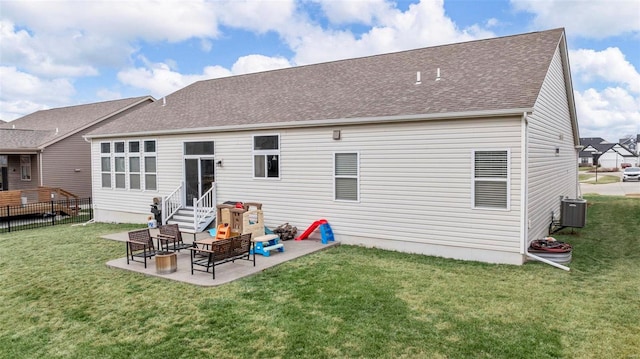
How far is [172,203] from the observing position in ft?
45.3

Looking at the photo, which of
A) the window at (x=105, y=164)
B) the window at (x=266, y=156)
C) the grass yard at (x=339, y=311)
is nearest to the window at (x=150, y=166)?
the window at (x=105, y=164)

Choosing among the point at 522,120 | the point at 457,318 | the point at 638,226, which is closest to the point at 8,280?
the point at 457,318

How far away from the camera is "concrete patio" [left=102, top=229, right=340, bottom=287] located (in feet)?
24.9

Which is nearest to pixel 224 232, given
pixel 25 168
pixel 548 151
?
pixel 548 151

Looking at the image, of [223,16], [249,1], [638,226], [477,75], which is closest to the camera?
[477,75]

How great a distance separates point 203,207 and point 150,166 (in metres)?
3.57

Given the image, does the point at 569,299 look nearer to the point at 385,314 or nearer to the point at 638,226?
the point at 385,314

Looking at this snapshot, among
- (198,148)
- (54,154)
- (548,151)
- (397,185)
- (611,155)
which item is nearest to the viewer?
(397,185)

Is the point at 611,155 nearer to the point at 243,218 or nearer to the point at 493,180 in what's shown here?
the point at 493,180

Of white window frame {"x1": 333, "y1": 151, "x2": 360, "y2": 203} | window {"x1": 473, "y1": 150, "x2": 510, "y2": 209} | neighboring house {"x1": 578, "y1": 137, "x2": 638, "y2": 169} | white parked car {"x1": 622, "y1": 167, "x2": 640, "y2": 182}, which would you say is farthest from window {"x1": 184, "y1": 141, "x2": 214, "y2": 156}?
neighboring house {"x1": 578, "y1": 137, "x2": 638, "y2": 169}

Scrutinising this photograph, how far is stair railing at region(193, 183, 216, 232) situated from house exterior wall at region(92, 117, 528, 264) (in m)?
0.31

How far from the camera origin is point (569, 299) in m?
6.29

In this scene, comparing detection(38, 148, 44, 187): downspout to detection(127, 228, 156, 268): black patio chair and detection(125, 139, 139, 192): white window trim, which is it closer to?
detection(125, 139, 139, 192): white window trim

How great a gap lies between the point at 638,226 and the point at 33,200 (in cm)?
2763
